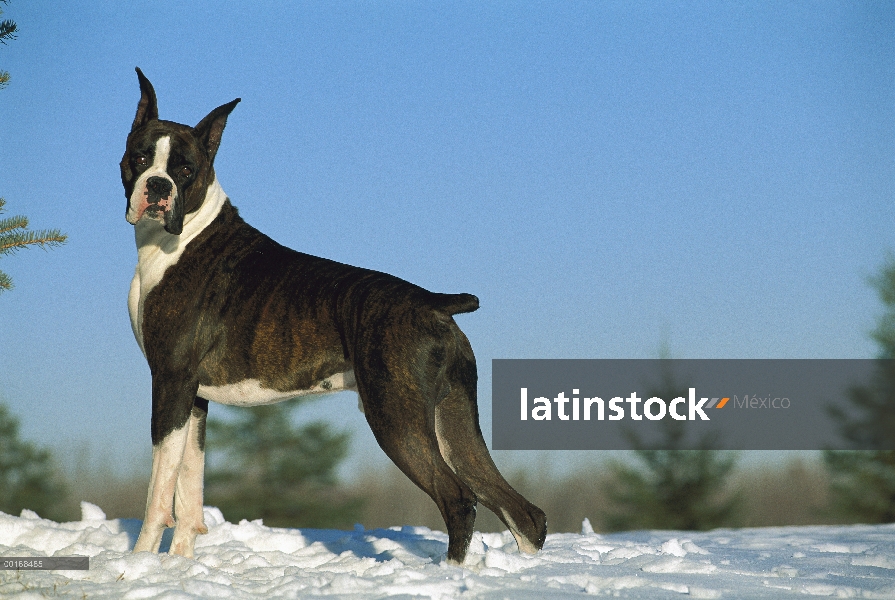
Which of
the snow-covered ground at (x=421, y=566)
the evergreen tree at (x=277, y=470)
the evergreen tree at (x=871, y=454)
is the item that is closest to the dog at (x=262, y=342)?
the snow-covered ground at (x=421, y=566)

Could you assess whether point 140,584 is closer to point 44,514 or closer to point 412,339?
point 412,339

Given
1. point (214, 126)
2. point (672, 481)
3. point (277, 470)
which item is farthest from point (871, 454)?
point (214, 126)

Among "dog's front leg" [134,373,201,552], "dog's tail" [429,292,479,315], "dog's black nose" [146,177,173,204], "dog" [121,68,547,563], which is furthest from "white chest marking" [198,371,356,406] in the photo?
"dog's black nose" [146,177,173,204]

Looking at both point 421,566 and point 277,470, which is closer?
point 421,566

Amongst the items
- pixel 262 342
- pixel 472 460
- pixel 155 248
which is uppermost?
pixel 155 248

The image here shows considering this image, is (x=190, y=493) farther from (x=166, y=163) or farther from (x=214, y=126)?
(x=214, y=126)

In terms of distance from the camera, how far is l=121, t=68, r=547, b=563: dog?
521 cm

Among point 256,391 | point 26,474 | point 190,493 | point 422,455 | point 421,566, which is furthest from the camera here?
point 26,474

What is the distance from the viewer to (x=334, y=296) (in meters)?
5.57

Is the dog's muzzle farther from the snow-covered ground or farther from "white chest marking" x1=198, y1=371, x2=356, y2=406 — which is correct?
the snow-covered ground

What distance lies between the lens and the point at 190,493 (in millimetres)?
6027

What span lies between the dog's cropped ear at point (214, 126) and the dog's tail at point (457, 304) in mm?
2008

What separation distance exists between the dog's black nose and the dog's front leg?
3.74ft

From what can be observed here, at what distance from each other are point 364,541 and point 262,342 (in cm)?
220
